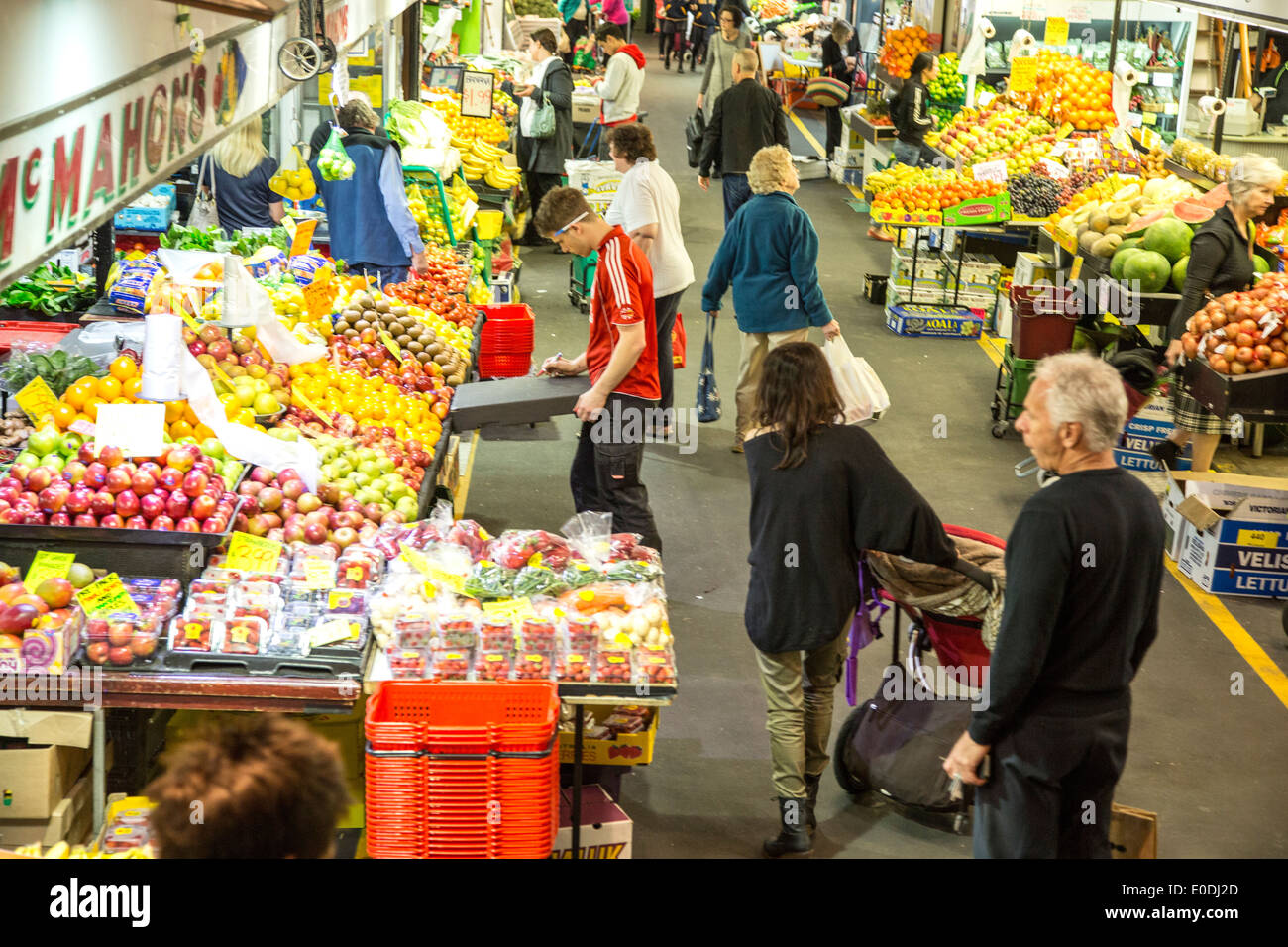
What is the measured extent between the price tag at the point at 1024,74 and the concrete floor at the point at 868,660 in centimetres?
386

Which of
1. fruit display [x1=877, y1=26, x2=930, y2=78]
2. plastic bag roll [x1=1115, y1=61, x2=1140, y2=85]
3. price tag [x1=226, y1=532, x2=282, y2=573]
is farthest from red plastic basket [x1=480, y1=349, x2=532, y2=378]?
fruit display [x1=877, y1=26, x2=930, y2=78]

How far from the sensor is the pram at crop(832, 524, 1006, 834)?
4.69 meters

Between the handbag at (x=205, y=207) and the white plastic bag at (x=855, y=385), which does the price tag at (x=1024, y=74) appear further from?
the handbag at (x=205, y=207)

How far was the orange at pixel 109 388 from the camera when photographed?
531 cm

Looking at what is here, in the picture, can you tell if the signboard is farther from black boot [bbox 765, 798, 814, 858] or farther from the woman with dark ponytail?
black boot [bbox 765, 798, 814, 858]

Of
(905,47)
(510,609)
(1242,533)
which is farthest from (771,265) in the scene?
(905,47)

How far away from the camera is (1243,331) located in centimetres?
741

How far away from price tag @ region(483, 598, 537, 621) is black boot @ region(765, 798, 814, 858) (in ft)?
3.77

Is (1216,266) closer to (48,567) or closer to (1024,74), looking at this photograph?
(48,567)

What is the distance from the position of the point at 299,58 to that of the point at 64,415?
5.57ft

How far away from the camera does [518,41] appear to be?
21.0m

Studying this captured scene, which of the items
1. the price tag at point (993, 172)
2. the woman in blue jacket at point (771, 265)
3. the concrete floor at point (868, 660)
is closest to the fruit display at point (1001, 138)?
the price tag at point (993, 172)
